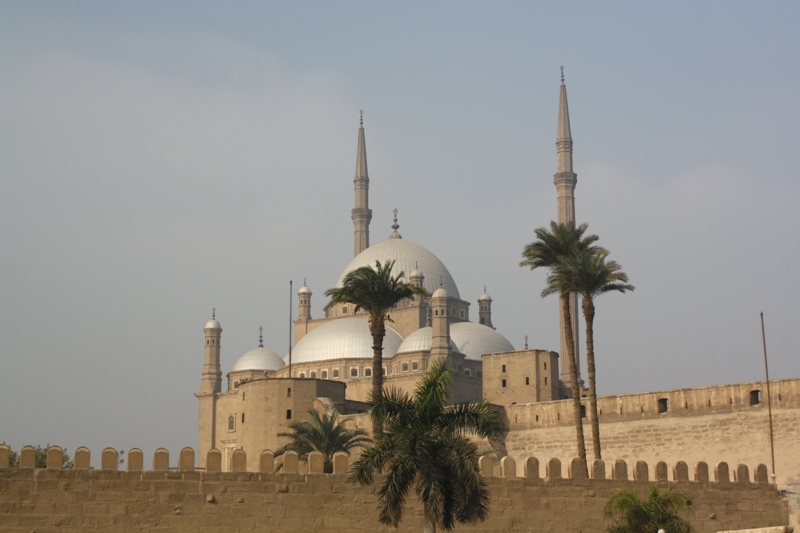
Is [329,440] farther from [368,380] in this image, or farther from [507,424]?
[368,380]

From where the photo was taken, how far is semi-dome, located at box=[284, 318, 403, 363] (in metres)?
59.0

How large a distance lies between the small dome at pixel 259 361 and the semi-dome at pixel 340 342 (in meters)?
1.74

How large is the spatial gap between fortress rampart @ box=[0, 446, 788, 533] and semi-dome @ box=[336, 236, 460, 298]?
4330 centimetres

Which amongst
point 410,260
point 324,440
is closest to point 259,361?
point 410,260

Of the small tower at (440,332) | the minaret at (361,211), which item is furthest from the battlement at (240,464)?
the minaret at (361,211)

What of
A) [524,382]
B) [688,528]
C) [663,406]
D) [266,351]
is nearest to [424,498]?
[688,528]

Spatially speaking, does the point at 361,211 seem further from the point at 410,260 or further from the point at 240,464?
the point at 240,464

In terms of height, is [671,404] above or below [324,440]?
above

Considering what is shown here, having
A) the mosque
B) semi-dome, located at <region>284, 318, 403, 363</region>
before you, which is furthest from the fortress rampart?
semi-dome, located at <region>284, 318, 403, 363</region>

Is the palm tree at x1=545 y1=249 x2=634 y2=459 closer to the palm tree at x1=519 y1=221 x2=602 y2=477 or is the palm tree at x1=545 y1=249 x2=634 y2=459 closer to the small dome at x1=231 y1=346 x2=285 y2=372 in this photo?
the palm tree at x1=519 y1=221 x2=602 y2=477

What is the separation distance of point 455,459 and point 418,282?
144 feet

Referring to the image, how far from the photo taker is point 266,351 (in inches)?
2530

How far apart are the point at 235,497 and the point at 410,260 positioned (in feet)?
155

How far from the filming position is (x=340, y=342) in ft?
196
